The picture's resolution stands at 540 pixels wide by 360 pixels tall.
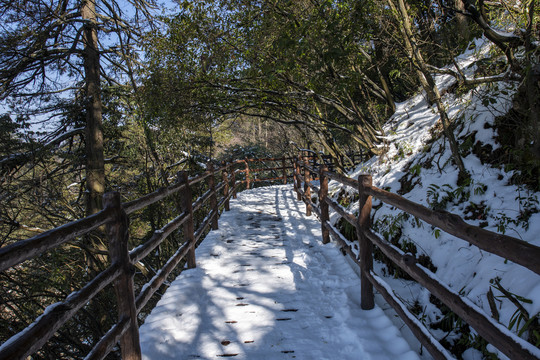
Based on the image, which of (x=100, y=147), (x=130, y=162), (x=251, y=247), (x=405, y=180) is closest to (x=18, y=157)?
(x=100, y=147)

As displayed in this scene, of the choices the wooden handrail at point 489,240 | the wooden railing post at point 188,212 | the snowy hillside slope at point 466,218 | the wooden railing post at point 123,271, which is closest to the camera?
the wooden handrail at point 489,240

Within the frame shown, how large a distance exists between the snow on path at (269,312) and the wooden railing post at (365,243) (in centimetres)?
13

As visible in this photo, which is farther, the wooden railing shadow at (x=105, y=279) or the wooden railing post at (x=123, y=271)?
the wooden railing post at (x=123, y=271)

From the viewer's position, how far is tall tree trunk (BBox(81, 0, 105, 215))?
876 cm

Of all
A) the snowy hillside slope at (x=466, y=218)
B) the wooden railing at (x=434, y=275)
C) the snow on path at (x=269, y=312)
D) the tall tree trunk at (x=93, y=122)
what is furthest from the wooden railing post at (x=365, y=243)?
the tall tree trunk at (x=93, y=122)

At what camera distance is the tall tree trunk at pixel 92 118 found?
8.76 meters

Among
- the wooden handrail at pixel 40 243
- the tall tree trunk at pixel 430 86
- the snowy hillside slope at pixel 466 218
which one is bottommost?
the snowy hillside slope at pixel 466 218

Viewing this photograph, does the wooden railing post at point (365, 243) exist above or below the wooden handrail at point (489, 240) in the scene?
below

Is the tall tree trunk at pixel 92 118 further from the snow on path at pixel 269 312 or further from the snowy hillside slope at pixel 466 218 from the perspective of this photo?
the snowy hillside slope at pixel 466 218

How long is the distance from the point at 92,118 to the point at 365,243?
8.80m

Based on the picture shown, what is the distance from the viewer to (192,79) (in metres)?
7.54

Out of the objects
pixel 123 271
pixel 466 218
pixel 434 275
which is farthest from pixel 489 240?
pixel 466 218

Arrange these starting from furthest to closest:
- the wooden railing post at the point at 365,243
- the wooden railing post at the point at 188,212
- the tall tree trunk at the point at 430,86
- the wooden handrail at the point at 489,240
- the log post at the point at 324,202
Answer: the log post at the point at 324,202 → the tall tree trunk at the point at 430,86 → the wooden railing post at the point at 188,212 → the wooden railing post at the point at 365,243 → the wooden handrail at the point at 489,240

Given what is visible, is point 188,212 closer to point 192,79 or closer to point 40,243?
point 40,243
